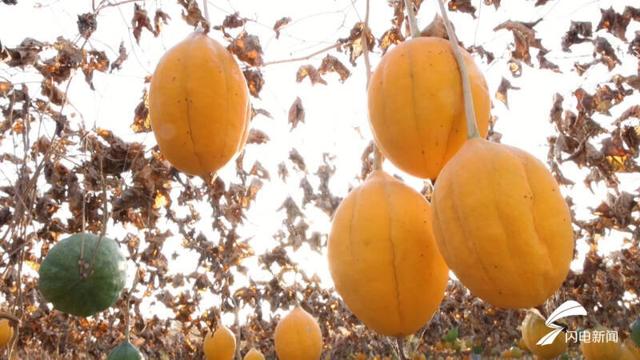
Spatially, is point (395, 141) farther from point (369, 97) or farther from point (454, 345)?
point (454, 345)

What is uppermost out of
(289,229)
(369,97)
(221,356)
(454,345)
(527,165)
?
(369,97)

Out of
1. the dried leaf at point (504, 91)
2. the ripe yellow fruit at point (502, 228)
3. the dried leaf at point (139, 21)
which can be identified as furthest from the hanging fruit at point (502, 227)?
the dried leaf at point (139, 21)

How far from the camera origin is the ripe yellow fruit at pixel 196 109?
4.76ft

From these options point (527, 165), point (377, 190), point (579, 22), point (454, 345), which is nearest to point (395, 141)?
point (377, 190)

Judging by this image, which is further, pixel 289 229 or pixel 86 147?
pixel 289 229

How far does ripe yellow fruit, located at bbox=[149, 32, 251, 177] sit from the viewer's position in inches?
57.1

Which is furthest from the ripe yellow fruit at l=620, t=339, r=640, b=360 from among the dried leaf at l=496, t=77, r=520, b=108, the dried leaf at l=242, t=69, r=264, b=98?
the dried leaf at l=242, t=69, r=264, b=98

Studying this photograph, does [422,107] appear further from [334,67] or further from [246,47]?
[334,67]

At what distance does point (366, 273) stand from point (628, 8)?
2210 millimetres

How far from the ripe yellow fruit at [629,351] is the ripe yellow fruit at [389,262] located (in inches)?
233

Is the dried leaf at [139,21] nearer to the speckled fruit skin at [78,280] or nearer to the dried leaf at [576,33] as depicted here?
the speckled fruit skin at [78,280]

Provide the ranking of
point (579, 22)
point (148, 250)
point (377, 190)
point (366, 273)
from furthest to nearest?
1. point (148, 250)
2. point (579, 22)
3. point (377, 190)
4. point (366, 273)

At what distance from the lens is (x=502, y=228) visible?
3.37 ft

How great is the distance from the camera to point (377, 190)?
134 centimetres
